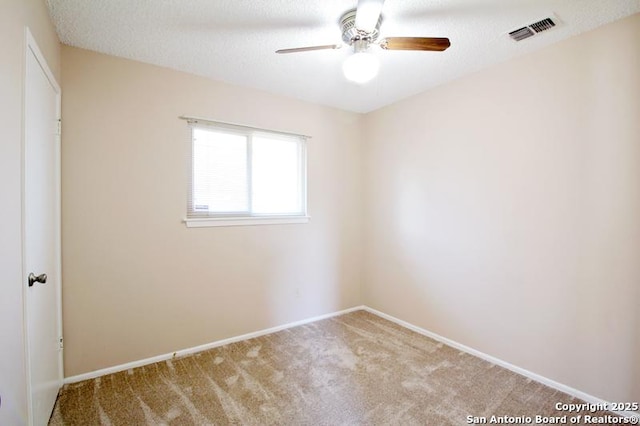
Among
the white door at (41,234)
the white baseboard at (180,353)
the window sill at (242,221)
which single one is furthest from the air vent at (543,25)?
the white baseboard at (180,353)

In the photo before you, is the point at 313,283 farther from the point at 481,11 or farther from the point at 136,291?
the point at 481,11

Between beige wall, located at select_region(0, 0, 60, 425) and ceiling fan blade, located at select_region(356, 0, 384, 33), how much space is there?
1544mm

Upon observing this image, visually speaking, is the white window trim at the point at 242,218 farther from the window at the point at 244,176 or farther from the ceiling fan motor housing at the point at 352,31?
the ceiling fan motor housing at the point at 352,31

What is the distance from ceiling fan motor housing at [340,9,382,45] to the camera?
184 cm

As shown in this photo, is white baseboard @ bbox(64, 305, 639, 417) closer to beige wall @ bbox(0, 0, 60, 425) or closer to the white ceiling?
beige wall @ bbox(0, 0, 60, 425)

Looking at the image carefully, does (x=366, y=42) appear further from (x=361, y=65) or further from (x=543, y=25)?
(x=543, y=25)

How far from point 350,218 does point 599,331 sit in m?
2.45

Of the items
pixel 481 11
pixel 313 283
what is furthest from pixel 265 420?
pixel 481 11

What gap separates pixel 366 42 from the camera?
6.19ft

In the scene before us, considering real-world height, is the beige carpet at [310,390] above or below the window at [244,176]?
below

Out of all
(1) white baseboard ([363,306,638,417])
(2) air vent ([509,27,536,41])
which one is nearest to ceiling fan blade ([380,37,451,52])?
(2) air vent ([509,27,536,41])

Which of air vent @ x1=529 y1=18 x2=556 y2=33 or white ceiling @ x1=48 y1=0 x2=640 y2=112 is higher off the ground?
white ceiling @ x1=48 y1=0 x2=640 y2=112

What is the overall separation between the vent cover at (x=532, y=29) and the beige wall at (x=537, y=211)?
10.6 inches

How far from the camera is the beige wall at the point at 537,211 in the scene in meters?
1.90
